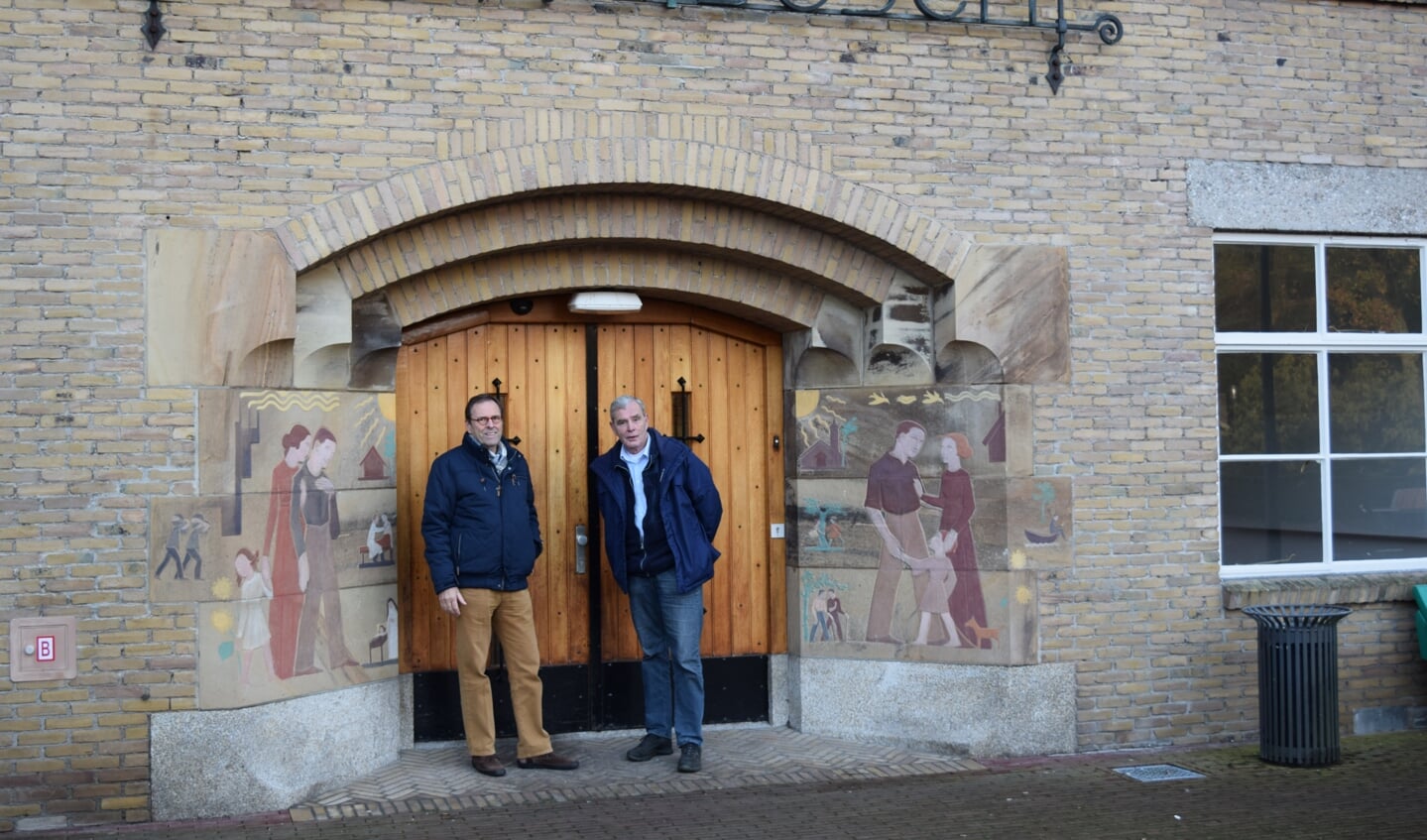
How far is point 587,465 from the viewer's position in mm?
8078

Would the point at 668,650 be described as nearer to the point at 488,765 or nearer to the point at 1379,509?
the point at 488,765

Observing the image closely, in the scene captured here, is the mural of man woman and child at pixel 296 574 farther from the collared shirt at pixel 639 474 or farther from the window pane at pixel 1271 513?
the window pane at pixel 1271 513

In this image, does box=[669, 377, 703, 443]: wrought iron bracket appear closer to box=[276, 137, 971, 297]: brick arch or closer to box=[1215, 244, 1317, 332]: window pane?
box=[276, 137, 971, 297]: brick arch

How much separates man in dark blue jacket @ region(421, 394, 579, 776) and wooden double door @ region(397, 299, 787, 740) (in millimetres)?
571

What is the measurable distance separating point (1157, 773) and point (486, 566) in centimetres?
392

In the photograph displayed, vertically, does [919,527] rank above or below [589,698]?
above

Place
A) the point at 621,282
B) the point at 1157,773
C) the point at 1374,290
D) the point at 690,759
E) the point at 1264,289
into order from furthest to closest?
the point at 1374,290, the point at 1264,289, the point at 621,282, the point at 1157,773, the point at 690,759

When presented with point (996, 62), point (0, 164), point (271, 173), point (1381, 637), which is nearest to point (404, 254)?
point (271, 173)

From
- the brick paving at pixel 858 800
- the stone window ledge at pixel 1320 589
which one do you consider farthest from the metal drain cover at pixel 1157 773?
the stone window ledge at pixel 1320 589

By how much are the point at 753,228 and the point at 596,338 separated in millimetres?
1177

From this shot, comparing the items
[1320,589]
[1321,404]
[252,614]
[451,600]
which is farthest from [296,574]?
[1321,404]

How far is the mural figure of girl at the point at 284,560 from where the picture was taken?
271 inches

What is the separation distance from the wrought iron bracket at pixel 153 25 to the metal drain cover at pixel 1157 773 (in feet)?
21.2

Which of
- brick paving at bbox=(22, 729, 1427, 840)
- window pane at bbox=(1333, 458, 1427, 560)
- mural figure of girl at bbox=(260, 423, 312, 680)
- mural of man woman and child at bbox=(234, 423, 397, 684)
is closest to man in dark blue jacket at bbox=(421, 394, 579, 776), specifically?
brick paving at bbox=(22, 729, 1427, 840)
